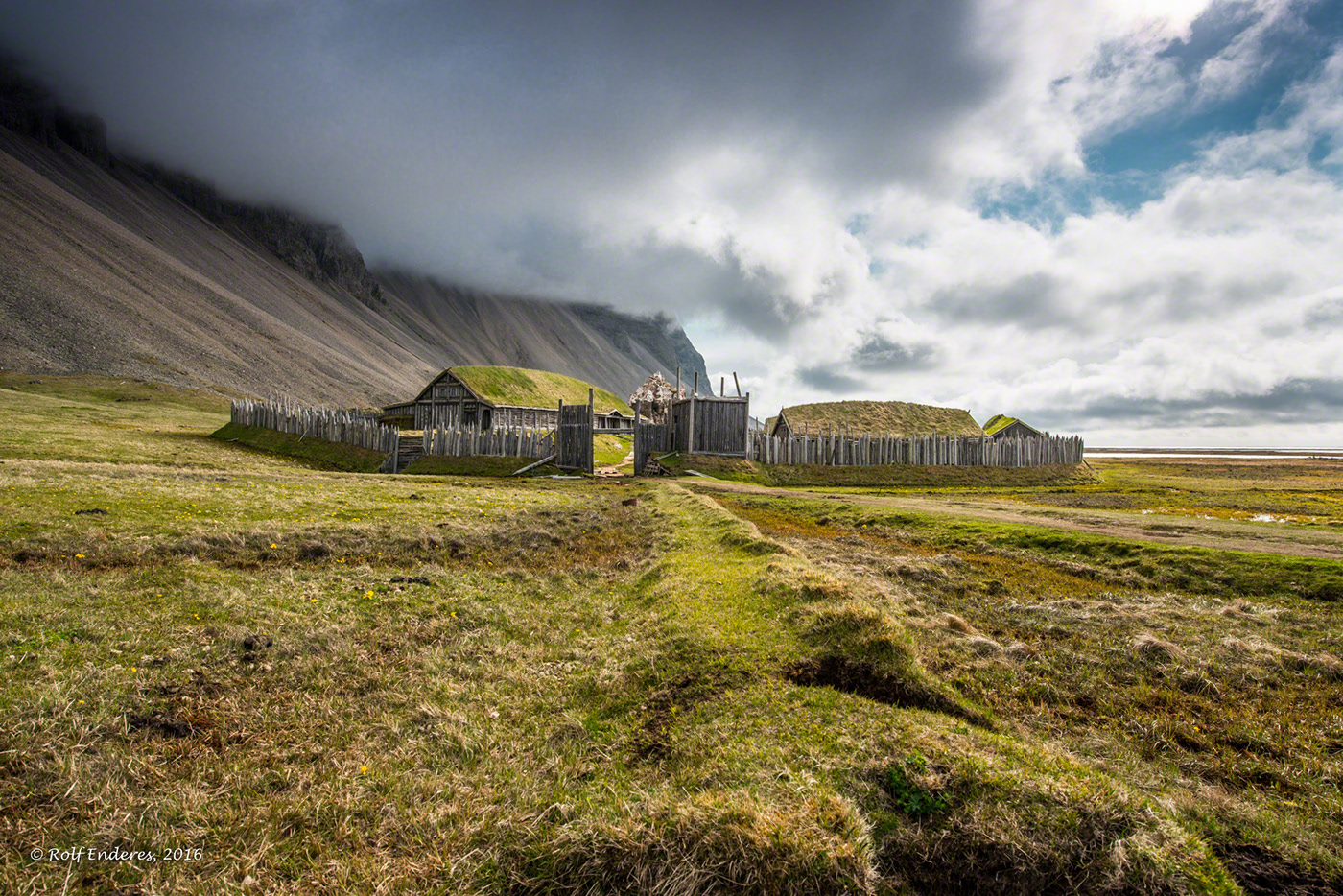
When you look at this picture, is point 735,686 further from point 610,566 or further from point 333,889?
point 610,566

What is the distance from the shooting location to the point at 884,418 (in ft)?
133

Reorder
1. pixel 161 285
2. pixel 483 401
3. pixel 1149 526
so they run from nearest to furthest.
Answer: pixel 1149 526
pixel 483 401
pixel 161 285

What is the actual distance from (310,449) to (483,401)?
20505 mm

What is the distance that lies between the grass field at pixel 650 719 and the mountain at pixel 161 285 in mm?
87487

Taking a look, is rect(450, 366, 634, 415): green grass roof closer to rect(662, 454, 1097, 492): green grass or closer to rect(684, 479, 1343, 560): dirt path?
rect(662, 454, 1097, 492): green grass

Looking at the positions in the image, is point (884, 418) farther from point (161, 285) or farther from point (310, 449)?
point (161, 285)

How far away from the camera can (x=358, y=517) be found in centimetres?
1432

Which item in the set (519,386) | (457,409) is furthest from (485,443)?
(519,386)

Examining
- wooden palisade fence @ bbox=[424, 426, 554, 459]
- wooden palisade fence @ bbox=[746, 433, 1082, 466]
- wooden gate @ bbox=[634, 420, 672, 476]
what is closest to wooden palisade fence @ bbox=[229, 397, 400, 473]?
wooden palisade fence @ bbox=[424, 426, 554, 459]

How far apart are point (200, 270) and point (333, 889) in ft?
568

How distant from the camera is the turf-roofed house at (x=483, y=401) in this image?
5556 centimetres

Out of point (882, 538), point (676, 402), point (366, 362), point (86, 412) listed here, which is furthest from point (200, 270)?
point (882, 538)

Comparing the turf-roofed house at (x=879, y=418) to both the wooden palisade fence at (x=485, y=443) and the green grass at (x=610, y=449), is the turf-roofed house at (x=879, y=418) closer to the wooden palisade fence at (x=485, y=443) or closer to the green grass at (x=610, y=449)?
the green grass at (x=610, y=449)

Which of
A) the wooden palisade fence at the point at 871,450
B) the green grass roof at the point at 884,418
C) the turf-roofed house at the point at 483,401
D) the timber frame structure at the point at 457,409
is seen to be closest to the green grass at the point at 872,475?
the wooden palisade fence at the point at 871,450
